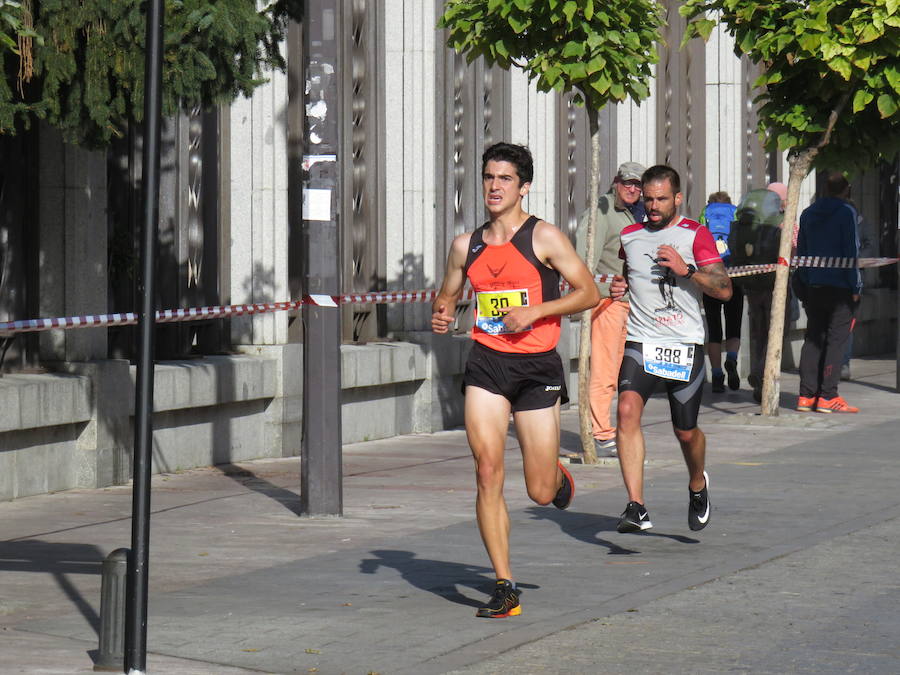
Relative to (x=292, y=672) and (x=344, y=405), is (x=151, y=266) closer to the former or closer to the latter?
(x=292, y=672)

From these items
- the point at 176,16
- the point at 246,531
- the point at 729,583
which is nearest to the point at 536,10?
the point at 176,16

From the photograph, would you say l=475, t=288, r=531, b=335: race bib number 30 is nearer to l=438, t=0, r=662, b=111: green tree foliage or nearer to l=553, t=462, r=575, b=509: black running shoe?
l=553, t=462, r=575, b=509: black running shoe

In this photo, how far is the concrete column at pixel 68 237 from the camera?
37.9ft

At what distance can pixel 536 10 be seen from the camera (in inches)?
486

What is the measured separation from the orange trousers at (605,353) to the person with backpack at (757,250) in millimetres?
5212

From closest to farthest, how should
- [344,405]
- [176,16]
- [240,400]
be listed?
[176,16] < [240,400] < [344,405]

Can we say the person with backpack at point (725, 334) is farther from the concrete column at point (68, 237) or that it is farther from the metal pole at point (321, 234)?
the metal pole at point (321, 234)

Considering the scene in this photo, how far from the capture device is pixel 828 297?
17203 millimetres

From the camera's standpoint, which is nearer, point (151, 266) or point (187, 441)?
point (151, 266)

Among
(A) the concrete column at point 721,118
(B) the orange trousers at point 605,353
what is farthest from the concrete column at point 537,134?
(A) the concrete column at point 721,118

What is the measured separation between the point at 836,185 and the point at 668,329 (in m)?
8.00

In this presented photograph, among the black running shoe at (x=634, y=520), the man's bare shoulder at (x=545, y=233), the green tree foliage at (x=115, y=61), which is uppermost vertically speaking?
the green tree foliage at (x=115, y=61)

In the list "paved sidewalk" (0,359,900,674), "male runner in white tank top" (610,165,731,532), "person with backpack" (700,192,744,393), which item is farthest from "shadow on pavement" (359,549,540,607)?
"person with backpack" (700,192,744,393)

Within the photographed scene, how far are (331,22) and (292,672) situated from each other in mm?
4752
